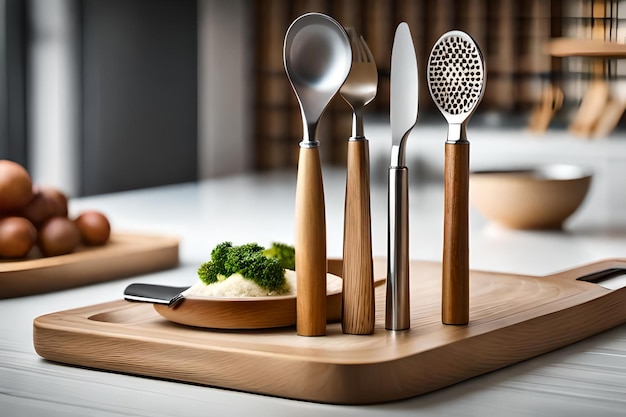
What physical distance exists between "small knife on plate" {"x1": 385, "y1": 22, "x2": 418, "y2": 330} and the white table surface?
0.10 metres

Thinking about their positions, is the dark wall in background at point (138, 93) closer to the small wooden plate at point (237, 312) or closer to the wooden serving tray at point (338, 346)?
the wooden serving tray at point (338, 346)

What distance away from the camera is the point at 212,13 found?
4.56 meters

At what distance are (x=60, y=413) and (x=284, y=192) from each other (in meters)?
2.28

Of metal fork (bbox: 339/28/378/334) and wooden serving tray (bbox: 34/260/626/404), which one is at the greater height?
metal fork (bbox: 339/28/378/334)

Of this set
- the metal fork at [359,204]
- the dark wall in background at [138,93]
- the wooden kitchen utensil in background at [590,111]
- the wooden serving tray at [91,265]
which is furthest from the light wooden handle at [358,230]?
the dark wall in background at [138,93]

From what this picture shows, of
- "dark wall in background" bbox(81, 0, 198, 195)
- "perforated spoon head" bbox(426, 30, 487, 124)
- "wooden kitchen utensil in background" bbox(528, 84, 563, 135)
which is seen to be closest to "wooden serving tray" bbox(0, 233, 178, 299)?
"perforated spoon head" bbox(426, 30, 487, 124)

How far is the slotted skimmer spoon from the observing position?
0.88 m

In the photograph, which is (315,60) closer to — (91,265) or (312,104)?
(312,104)

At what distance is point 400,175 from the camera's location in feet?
2.92

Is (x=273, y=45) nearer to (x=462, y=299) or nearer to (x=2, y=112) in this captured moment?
(x=2, y=112)

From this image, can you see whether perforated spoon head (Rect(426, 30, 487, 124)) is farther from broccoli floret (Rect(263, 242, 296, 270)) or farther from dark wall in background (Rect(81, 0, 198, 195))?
dark wall in background (Rect(81, 0, 198, 195))

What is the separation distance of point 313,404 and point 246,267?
0.56 ft

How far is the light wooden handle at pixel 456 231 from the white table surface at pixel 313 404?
79mm

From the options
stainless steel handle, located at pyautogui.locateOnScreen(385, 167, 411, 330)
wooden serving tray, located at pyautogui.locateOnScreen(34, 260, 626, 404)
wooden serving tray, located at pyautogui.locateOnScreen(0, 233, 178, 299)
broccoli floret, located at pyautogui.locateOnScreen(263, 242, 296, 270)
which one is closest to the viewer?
wooden serving tray, located at pyautogui.locateOnScreen(34, 260, 626, 404)
